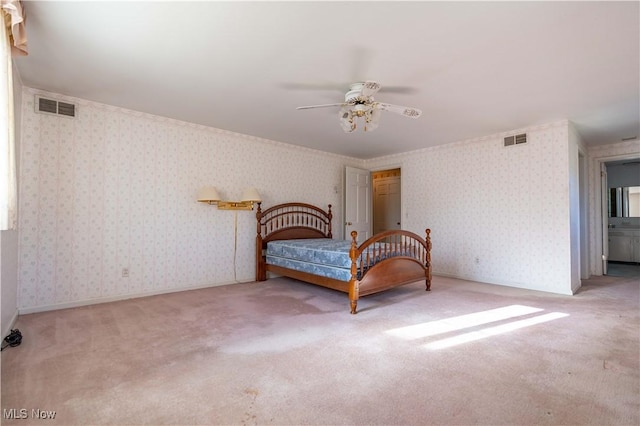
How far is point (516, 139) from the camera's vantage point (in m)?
4.88

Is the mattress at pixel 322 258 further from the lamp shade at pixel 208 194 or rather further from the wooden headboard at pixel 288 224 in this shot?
the lamp shade at pixel 208 194

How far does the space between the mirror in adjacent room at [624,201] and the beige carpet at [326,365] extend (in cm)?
506

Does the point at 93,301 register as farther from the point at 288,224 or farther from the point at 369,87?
the point at 369,87

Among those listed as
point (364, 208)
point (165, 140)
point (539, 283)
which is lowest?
point (539, 283)

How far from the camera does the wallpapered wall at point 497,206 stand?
4512 mm

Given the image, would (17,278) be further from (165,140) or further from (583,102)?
(583,102)

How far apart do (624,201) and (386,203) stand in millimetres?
5635

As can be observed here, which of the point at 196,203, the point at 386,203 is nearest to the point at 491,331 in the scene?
the point at 196,203

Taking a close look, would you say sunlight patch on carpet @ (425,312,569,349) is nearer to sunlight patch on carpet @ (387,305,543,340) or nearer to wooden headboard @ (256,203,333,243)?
sunlight patch on carpet @ (387,305,543,340)

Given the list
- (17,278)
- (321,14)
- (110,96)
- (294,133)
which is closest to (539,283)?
(294,133)

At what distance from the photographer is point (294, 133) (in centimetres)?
505

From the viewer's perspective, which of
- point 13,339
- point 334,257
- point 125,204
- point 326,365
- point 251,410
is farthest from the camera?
point 125,204

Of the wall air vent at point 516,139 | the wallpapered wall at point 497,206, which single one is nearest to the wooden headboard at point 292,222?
the wallpapered wall at point 497,206

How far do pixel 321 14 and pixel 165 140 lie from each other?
3.22 metres
